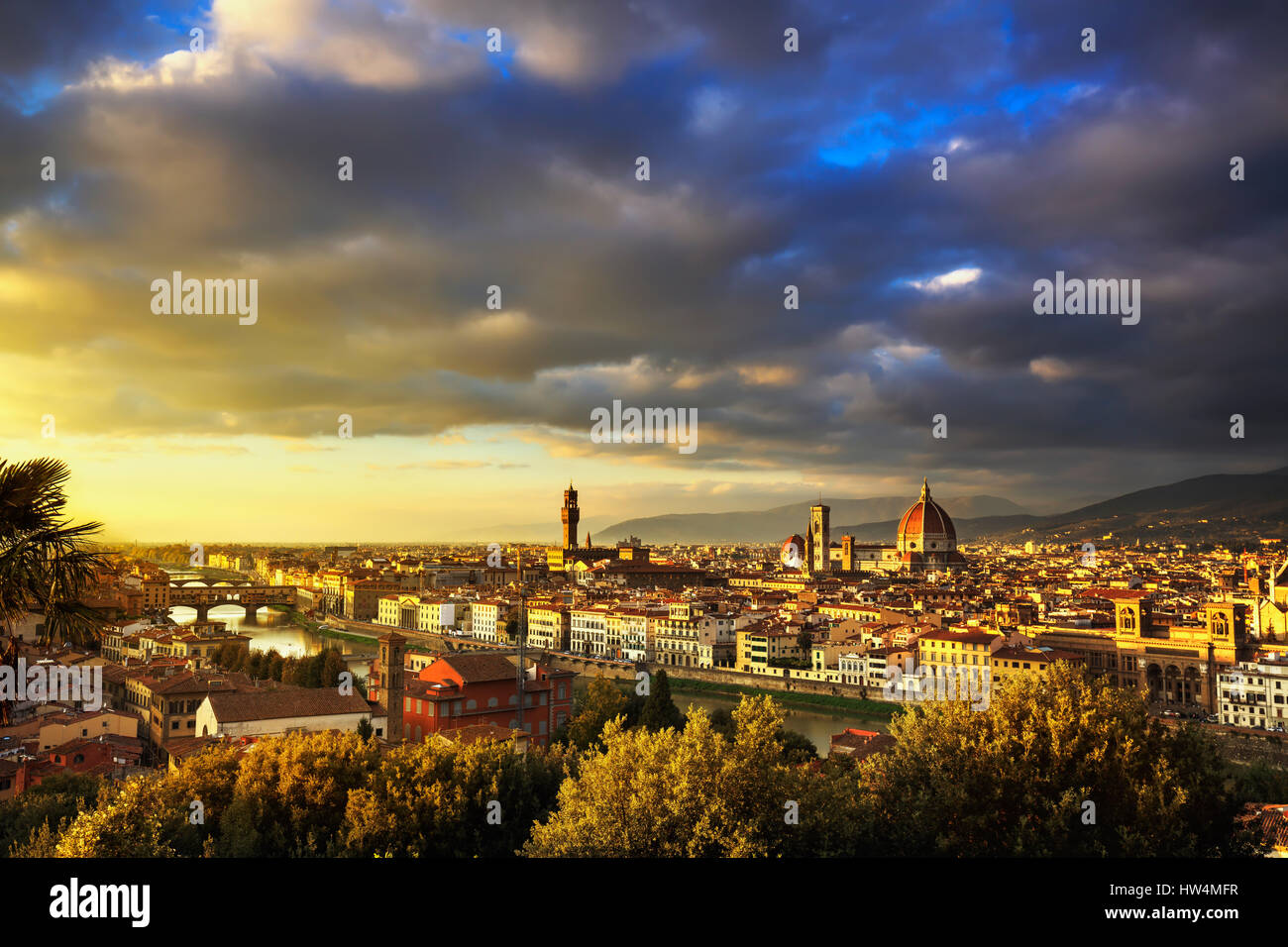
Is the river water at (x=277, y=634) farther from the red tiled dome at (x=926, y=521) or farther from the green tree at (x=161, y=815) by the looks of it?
the red tiled dome at (x=926, y=521)

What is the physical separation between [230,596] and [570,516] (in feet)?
100.0

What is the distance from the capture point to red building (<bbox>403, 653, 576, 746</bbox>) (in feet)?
47.5

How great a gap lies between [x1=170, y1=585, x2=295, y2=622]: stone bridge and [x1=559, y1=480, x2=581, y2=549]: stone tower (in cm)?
2410

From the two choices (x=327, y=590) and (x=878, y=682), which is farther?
(x=327, y=590)

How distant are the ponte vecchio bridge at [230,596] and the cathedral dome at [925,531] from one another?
4573 cm

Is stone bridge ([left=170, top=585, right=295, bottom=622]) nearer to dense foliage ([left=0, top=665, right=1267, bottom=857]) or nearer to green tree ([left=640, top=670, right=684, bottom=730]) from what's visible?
green tree ([left=640, top=670, right=684, bottom=730])

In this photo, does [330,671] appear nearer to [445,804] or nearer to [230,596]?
[445,804]

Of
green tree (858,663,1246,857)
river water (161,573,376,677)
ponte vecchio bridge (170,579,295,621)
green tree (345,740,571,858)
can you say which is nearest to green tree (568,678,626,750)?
green tree (345,740,571,858)

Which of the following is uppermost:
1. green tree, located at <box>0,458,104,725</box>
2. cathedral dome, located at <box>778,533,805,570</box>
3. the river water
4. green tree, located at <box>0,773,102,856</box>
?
green tree, located at <box>0,458,104,725</box>

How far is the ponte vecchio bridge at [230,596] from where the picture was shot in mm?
48531

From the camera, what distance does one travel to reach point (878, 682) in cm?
2464
